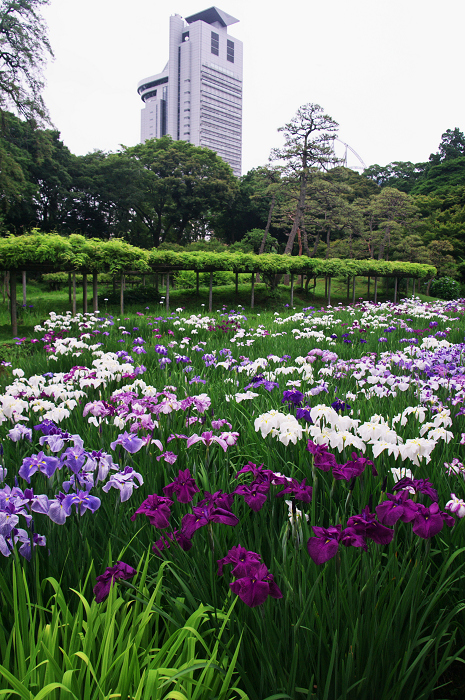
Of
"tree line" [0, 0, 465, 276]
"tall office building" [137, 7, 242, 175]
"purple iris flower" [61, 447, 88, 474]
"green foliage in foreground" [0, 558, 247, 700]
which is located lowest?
"green foliage in foreground" [0, 558, 247, 700]

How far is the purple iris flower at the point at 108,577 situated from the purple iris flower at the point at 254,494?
0.41m

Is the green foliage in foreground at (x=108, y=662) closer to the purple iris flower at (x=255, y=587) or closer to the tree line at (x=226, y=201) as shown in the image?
the purple iris flower at (x=255, y=587)

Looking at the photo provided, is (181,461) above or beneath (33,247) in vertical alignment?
beneath

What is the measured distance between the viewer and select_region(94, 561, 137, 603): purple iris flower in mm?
1161

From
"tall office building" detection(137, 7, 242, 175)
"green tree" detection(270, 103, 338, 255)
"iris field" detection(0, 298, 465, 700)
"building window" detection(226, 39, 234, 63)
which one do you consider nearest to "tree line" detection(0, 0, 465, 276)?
"green tree" detection(270, 103, 338, 255)

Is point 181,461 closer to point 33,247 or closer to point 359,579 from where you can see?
point 359,579

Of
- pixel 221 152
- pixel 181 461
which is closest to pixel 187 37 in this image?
pixel 221 152

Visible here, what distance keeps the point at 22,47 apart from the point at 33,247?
10.7m

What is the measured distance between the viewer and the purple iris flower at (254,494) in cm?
135

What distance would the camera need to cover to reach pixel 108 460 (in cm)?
169

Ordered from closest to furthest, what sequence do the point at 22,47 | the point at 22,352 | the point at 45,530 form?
1. the point at 45,530
2. the point at 22,352
3. the point at 22,47

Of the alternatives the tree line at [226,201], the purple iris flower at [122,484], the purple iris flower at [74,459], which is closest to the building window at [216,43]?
the tree line at [226,201]

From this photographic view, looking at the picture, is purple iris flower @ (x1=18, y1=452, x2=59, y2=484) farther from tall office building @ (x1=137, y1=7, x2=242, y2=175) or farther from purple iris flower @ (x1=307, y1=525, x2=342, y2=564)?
tall office building @ (x1=137, y1=7, x2=242, y2=175)

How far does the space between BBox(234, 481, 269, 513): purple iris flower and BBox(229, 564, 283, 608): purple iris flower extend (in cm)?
31
